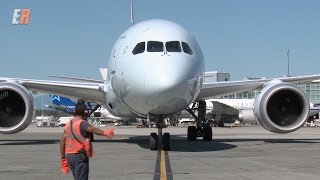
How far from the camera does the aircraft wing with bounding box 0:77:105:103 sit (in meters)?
18.8

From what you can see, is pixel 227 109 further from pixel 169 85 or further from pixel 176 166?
pixel 176 166

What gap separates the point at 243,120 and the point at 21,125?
1668 inches

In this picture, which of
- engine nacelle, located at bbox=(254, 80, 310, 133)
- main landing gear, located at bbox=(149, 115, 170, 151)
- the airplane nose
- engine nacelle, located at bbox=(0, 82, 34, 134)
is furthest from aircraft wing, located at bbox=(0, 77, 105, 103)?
engine nacelle, located at bbox=(254, 80, 310, 133)

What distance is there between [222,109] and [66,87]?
45107mm

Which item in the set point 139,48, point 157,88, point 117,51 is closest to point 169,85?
point 157,88

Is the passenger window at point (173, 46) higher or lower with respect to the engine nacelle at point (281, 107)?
higher

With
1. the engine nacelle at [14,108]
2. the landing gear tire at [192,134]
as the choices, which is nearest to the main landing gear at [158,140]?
the engine nacelle at [14,108]

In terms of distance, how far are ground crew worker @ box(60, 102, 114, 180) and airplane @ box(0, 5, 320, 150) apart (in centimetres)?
667

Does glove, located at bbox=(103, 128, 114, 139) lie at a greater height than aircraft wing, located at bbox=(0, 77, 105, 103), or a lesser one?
lesser

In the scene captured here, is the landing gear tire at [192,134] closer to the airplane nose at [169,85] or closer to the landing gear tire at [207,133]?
the landing gear tire at [207,133]

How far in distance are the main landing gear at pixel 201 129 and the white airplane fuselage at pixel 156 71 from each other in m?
5.17

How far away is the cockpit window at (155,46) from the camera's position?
1492 centimetres

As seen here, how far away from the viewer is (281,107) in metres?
18.6

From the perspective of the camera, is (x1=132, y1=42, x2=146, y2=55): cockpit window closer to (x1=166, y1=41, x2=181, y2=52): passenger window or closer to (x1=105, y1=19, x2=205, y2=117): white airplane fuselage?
(x1=105, y1=19, x2=205, y2=117): white airplane fuselage
